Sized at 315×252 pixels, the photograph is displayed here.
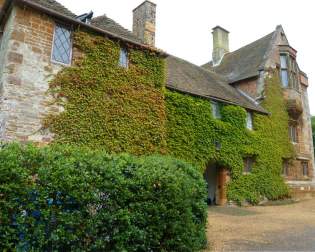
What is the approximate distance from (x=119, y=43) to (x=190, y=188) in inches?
304

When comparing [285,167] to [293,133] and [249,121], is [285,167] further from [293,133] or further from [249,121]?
[249,121]

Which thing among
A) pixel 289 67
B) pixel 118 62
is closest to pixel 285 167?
pixel 289 67

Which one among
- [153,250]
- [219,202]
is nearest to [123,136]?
[153,250]

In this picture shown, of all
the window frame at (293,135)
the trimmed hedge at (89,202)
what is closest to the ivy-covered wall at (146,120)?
the window frame at (293,135)

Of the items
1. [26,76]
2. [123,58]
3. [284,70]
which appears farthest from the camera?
[284,70]

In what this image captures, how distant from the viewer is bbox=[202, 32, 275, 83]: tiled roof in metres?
21.1

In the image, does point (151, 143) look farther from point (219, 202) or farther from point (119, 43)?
point (219, 202)

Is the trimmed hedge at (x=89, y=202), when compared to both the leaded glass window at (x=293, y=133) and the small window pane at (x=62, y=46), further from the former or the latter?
the leaded glass window at (x=293, y=133)

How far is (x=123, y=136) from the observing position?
1106cm

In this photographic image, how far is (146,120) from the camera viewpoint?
11.9 metres

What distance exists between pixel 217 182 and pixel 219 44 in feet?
49.8

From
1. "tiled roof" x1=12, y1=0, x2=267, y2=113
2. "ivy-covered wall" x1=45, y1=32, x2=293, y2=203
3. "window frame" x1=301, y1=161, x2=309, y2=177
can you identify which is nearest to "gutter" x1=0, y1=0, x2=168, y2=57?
"tiled roof" x1=12, y1=0, x2=267, y2=113

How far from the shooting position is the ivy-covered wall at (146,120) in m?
10.2

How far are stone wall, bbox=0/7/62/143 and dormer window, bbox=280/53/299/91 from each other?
56.6 ft
